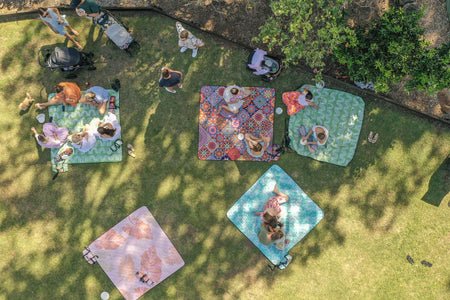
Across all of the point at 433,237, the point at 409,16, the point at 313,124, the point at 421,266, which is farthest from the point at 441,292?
the point at 409,16

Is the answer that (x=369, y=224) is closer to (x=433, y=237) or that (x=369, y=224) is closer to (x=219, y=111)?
(x=433, y=237)

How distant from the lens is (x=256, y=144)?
773 centimetres

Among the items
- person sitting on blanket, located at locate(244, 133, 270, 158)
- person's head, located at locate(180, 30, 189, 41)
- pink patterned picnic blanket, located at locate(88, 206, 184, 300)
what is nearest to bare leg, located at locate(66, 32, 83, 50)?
person's head, located at locate(180, 30, 189, 41)

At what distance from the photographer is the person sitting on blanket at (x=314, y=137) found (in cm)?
776

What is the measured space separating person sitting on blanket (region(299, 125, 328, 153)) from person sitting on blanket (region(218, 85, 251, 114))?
1931mm

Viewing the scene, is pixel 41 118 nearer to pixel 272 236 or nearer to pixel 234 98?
pixel 234 98

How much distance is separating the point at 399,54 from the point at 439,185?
4.47m

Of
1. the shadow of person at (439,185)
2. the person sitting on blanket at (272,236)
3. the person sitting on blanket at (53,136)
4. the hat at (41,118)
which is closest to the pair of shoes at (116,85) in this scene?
the person sitting on blanket at (53,136)

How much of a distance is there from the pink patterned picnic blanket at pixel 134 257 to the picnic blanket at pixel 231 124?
2921 millimetres

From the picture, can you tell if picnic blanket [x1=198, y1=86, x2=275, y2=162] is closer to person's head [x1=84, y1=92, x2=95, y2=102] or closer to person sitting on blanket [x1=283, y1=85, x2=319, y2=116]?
person sitting on blanket [x1=283, y1=85, x2=319, y2=116]

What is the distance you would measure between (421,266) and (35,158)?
11986 mm

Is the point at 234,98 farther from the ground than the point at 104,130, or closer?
farther from the ground

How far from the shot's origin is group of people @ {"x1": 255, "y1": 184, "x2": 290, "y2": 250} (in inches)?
293

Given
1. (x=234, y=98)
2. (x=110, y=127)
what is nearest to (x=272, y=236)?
(x=234, y=98)
